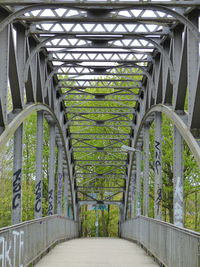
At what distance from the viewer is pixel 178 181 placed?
14539mm

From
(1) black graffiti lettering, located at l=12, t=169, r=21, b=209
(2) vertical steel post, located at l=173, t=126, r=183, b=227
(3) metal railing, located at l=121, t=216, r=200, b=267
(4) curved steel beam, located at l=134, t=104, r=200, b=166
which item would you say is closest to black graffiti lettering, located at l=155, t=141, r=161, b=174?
(4) curved steel beam, located at l=134, t=104, r=200, b=166

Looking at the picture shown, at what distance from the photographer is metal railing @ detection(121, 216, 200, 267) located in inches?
317

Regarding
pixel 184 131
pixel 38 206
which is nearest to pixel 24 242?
pixel 184 131

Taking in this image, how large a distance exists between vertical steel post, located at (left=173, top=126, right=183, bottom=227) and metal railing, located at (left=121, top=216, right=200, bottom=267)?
679 millimetres

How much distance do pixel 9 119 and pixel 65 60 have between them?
567cm

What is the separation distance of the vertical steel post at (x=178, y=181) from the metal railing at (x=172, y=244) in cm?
68

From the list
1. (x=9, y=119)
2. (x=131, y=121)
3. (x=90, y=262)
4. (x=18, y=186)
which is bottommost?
(x=90, y=262)

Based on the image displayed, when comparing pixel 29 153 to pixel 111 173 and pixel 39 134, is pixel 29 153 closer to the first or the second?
pixel 111 173

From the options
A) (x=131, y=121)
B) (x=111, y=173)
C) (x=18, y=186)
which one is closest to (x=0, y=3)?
(x=18, y=186)

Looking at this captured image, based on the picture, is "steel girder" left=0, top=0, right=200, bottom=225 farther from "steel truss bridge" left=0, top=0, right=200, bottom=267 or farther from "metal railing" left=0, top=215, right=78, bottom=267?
"metal railing" left=0, top=215, right=78, bottom=267

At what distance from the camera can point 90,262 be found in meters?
13.1

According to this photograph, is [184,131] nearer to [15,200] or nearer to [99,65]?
[15,200]

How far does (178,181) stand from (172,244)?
4.18m

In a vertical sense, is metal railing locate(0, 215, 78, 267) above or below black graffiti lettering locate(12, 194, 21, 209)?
below
